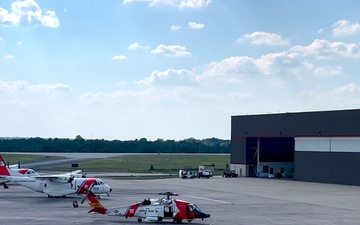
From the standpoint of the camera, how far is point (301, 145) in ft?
277

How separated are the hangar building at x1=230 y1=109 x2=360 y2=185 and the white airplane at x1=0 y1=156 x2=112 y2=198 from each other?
33978 mm

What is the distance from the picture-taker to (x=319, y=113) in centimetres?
8188

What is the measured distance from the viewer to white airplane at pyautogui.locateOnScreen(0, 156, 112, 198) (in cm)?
5469

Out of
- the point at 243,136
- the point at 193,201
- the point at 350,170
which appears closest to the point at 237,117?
the point at 243,136

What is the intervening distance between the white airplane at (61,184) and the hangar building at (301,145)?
111 feet

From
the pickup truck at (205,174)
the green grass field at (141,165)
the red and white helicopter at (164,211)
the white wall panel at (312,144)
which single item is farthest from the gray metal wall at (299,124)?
the red and white helicopter at (164,211)

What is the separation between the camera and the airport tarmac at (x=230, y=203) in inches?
1609

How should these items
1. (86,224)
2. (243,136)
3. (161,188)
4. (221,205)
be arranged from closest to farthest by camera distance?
(86,224) < (221,205) < (161,188) < (243,136)

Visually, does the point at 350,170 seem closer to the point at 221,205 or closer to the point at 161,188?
the point at 161,188

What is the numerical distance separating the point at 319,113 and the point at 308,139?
3923 millimetres

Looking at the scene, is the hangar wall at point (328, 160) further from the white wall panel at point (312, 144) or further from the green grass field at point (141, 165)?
the green grass field at point (141, 165)

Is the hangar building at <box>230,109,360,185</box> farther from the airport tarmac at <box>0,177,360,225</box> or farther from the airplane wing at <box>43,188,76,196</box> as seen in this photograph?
the airplane wing at <box>43,188,76,196</box>

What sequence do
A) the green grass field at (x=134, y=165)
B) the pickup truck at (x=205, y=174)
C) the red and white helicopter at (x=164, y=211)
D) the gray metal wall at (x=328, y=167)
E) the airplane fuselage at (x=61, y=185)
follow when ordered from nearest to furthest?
the red and white helicopter at (x=164, y=211) < the airplane fuselage at (x=61, y=185) < the gray metal wall at (x=328, y=167) < the pickup truck at (x=205, y=174) < the green grass field at (x=134, y=165)

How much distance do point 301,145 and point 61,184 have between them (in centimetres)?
3970
